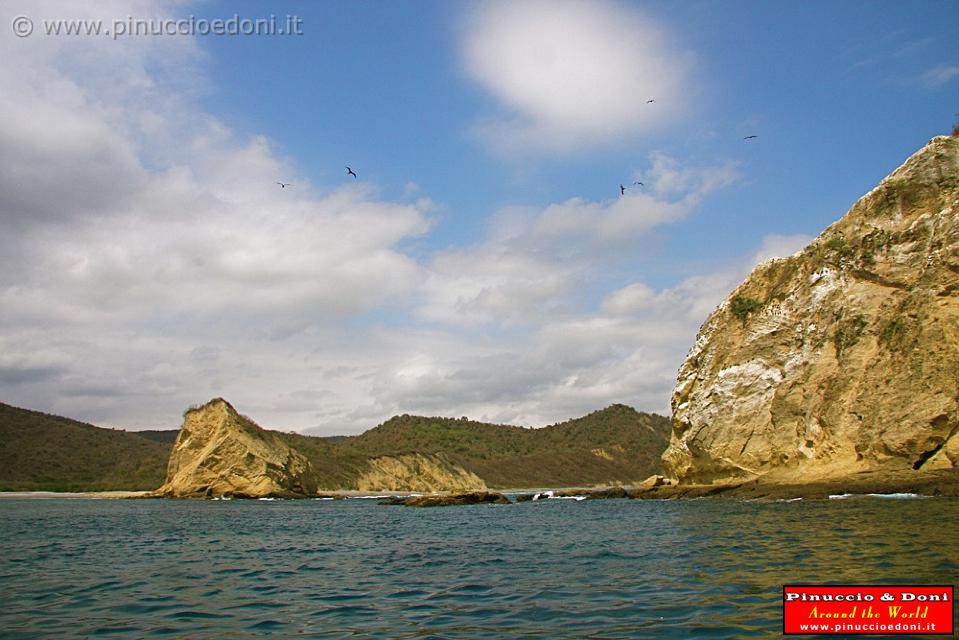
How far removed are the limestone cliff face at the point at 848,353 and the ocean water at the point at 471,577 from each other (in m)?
12.7

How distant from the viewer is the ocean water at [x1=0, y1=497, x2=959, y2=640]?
36.0ft

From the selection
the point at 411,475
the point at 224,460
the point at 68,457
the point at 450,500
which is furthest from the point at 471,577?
the point at 68,457

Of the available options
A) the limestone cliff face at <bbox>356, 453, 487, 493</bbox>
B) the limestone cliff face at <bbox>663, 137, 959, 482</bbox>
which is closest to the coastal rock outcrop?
the limestone cliff face at <bbox>663, 137, 959, 482</bbox>

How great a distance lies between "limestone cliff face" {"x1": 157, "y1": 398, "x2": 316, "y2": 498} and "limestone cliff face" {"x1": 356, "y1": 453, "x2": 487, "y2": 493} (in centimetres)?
3457

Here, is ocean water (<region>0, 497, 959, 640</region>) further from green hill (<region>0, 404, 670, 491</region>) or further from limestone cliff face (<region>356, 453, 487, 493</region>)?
green hill (<region>0, 404, 670, 491</region>)

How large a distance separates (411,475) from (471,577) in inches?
4229

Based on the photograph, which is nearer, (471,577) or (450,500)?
(471,577)

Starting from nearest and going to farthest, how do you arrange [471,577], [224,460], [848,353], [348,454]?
[471,577] → [848,353] → [224,460] → [348,454]

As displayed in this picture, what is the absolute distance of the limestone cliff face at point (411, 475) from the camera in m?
118

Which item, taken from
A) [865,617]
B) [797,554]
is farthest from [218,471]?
[865,617]

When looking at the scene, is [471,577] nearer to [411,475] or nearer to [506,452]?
[411,475]

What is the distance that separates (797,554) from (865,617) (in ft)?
24.2

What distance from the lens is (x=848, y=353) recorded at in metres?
46.7

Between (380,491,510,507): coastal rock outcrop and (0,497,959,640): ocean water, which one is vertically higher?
(0,497,959,640): ocean water
